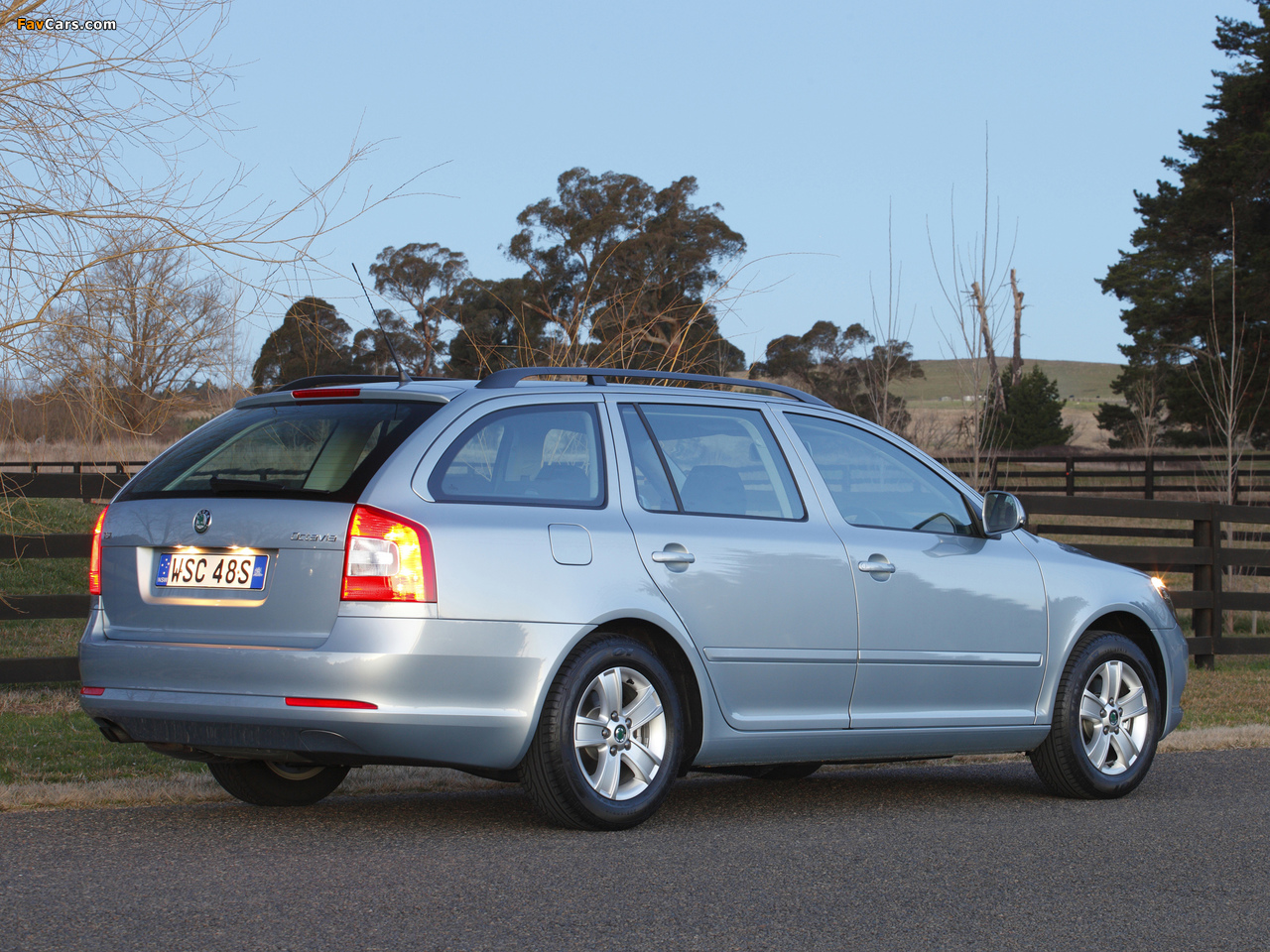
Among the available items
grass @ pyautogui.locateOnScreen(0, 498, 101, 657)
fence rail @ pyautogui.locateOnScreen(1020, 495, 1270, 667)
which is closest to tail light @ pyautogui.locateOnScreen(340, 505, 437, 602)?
grass @ pyautogui.locateOnScreen(0, 498, 101, 657)

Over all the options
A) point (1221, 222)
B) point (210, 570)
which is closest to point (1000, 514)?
point (210, 570)

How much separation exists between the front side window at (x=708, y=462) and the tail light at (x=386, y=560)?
1.06 m

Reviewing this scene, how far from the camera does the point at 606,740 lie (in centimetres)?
534

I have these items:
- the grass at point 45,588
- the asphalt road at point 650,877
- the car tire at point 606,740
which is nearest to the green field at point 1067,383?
the grass at point 45,588

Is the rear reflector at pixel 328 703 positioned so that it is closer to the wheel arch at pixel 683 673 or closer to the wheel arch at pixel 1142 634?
the wheel arch at pixel 683 673

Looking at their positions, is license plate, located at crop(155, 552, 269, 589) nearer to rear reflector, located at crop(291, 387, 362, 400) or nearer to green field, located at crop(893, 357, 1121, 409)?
rear reflector, located at crop(291, 387, 362, 400)

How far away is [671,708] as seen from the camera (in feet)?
18.1

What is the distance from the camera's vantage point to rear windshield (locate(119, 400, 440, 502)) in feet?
16.8

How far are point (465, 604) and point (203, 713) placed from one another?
37.9 inches

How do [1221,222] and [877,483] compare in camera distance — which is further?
[1221,222]

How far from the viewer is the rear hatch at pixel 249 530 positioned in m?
4.94

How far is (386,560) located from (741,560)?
152 centimetres

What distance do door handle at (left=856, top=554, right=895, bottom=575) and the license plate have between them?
2.50 meters

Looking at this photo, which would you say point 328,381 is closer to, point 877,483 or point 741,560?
point 741,560
